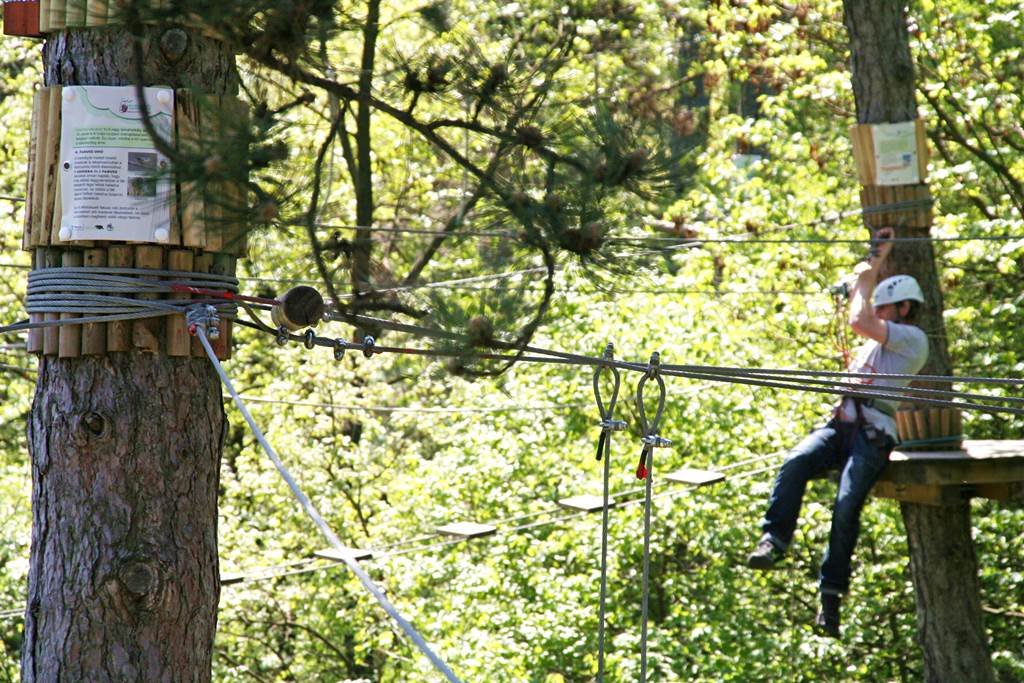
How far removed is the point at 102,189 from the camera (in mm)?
2881

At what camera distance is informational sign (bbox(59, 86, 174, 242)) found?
2879 mm

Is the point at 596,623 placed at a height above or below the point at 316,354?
below

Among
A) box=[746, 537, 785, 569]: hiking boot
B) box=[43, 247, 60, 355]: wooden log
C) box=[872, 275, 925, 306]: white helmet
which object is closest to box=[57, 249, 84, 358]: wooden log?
box=[43, 247, 60, 355]: wooden log

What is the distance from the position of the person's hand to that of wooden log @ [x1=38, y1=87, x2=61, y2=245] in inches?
150

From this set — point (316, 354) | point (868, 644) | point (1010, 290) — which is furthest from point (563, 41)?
point (316, 354)

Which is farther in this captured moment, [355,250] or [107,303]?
[355,250]

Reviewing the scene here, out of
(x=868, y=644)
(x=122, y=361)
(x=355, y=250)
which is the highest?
(x=355, y=250)

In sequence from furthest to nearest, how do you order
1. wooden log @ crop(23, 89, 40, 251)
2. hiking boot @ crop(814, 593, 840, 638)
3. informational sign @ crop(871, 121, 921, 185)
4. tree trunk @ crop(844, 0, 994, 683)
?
tree trunk @ crop(844, 0, 994, 683) < informational sign @ crop(871, 121, 921, 185) < hiking boot @ crop(814, 593, 840, 638) < wooden log @ crop(23, 89, 40, 251)

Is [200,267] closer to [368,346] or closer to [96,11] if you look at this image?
[368,346]

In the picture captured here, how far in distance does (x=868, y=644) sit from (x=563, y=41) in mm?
6804

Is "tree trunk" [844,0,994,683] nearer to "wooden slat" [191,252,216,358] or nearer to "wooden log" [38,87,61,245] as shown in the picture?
"wooden slat" [191,252,216,358]

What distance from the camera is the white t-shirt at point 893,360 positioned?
5.43 meters

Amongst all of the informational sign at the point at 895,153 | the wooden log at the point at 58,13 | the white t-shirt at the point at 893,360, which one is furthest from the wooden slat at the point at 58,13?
the informational sign at the point at 895,153

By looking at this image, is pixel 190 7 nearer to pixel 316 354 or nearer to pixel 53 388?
pixel 53 388
